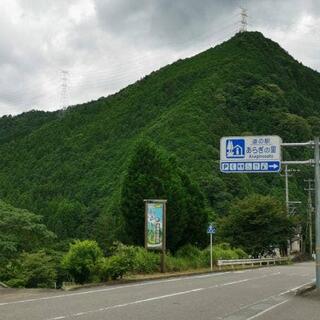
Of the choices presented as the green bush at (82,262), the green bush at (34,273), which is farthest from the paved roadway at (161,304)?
the green bush at (34,273)

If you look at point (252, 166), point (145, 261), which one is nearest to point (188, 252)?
point (145, 261)

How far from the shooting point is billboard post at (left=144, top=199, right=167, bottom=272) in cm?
2767

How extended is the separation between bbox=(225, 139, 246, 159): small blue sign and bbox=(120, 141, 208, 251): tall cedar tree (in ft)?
43.4

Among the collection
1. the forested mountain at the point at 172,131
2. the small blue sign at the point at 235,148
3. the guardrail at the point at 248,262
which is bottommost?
the guardrail at the point at 248,262

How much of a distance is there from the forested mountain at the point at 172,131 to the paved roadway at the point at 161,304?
Answer: 44.0m

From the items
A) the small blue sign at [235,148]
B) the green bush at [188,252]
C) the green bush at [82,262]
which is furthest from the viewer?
the green bush at [188,252]

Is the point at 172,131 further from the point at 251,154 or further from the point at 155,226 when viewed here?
the point at 251,154

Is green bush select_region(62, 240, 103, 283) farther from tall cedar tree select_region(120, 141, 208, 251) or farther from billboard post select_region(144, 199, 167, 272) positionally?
tall cedar tree select_region(120, 141, 208, 251)

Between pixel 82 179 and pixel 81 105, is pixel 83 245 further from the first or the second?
pixel 81 105

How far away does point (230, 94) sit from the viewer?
99.8 meters

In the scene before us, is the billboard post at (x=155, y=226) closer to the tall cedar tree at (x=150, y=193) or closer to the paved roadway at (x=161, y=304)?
the tall cedar tree at (x=150, y=193)

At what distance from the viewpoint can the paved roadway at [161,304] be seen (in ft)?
41.2

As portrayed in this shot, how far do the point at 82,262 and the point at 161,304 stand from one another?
8102mm

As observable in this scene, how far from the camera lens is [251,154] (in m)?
21.2
